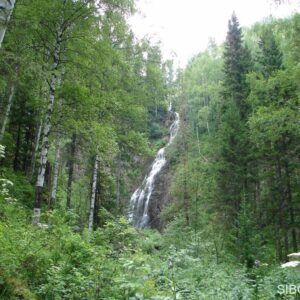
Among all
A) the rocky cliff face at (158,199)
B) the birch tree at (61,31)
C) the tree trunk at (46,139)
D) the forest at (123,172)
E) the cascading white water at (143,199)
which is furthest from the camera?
the cascading white water at (143,199)

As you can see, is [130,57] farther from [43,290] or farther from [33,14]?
[43,290]

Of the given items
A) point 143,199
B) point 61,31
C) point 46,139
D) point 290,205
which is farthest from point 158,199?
point 61,31

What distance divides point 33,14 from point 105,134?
3768mm

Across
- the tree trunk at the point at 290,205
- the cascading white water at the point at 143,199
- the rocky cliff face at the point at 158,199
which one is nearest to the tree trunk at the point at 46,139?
the tree trunk at the point at 290,205

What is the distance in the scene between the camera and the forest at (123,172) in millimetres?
4828

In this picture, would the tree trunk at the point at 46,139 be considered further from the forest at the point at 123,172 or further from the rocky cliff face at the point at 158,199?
the rocky cliff face at the point at 158,199

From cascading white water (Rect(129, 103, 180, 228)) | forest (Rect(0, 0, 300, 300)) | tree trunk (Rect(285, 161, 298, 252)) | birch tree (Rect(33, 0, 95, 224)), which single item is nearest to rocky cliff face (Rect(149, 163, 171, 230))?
forest (Rect(0, 0, 300, 300))

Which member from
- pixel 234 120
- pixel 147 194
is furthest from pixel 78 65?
pixel 147 194

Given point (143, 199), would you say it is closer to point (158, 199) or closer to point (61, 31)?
point (158, 199)

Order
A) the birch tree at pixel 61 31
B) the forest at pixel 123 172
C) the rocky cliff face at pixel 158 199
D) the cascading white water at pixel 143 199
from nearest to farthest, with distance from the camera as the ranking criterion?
1. the forest at pixel 123 172
2. the birch tree at pixel 61 31
3. the rocky cliff face at pixel 158 199
4. the cascading white water at pixel 143 199

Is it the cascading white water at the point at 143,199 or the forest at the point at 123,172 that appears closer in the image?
the forest at the point at 123,172

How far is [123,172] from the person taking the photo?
21703 mm

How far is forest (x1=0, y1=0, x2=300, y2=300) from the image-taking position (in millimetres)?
4828

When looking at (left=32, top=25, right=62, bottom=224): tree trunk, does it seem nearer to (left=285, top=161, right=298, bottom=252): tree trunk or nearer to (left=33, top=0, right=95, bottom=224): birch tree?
(left=33, top=0, right=95, bottom=224): birch tree
